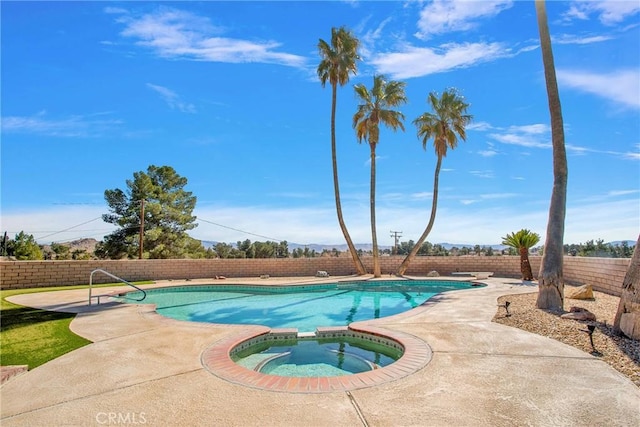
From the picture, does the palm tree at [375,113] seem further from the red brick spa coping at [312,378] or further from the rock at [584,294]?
the red brick spa coping at [312,378]

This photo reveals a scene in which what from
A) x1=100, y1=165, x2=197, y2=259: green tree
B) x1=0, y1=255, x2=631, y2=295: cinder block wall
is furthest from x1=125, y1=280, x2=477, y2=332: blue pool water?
x1=100, y1=165, x2=197, y2=259: green tree

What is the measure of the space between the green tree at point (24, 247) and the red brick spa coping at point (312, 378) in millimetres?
42926

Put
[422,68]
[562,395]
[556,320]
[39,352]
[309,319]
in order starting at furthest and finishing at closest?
[422,68], [309,319], [556,320], [39,352], [562,395]

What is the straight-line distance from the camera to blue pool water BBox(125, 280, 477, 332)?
9398 mm

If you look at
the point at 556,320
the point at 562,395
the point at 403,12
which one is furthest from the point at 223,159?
the point at 562,395

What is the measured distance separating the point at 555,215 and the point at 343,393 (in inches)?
291

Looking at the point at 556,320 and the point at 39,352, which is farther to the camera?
the point at 556,320

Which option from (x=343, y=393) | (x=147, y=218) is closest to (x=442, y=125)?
(x=343, y=393)

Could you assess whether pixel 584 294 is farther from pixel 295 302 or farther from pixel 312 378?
pixel 312 378

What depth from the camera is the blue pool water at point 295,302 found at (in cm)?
940

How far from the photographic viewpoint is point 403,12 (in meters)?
10.2

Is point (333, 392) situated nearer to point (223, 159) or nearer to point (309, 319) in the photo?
point (309, 319)

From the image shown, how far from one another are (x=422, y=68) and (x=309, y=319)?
37.2 feet

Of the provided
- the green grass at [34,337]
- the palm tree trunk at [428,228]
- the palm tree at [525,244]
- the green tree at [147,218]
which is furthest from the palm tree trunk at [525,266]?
the green tree at [147,218]
